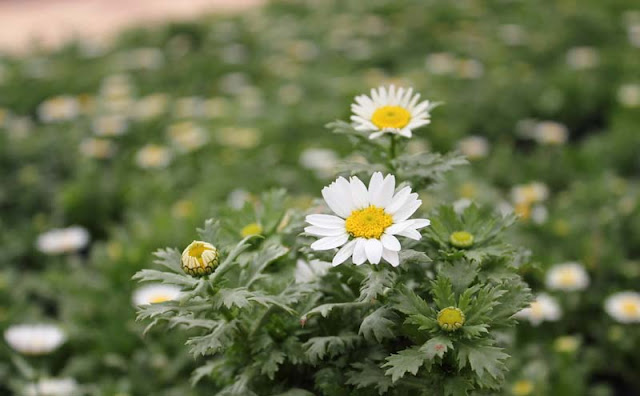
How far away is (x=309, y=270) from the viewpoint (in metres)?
1.67

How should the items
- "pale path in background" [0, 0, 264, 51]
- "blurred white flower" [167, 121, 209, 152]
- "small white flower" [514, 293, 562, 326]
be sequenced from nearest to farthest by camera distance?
"small white flower" [514, 293, 562, 326], "blurred white flower" [167, 121, 209, 152], "pale path in background" [0, 0, 264, 51]

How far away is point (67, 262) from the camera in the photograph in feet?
10.6

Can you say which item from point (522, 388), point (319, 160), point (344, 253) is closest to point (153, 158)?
point (319, 160)

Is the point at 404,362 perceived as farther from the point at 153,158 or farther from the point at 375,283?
the point at 153,158

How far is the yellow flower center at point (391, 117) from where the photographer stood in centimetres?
159

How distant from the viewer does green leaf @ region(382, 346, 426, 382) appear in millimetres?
1301

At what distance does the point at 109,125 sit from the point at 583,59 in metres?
2.77

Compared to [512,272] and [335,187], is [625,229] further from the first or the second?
[335,187]

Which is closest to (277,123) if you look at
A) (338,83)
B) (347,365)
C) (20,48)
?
(338,83)

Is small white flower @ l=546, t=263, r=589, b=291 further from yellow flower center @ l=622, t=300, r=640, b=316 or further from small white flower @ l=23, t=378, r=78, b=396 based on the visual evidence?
small white flower @ l=23, t=378, r=78, b=396

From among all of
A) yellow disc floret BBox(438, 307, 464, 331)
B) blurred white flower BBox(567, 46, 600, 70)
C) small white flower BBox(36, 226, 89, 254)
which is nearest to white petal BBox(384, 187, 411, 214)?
yellow disc floret BBox(438, 307, 464, 331)

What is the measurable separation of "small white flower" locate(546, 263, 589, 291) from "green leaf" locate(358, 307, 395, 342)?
1448 millimetres

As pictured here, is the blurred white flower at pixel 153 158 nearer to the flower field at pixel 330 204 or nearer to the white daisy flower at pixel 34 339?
the flower field at pixel 330 204

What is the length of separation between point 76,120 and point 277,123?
1.14 metres
